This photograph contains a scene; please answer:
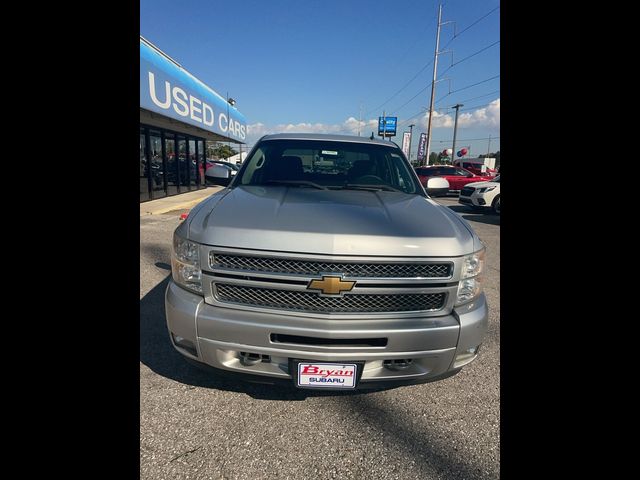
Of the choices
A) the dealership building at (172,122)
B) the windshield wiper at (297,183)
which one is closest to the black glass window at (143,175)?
the dealership building at (172,122)

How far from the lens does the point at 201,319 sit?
5.48ft

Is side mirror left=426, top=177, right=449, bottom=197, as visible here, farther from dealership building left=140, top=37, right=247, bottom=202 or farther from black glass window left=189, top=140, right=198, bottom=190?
black glass window left=189, top=140, right=198, bottom=190

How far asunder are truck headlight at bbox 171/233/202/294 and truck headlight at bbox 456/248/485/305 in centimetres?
145

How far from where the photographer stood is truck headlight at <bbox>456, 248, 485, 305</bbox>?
181 cm

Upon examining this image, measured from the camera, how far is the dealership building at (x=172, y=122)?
8648mm

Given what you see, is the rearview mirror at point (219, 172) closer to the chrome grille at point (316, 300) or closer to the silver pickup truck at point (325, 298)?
the silver pickup truck at point (325, 298)

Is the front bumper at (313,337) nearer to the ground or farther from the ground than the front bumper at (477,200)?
nearer to the ground

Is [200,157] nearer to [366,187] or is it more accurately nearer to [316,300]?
[366,187]

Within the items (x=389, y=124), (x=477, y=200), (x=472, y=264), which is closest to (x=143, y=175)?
(x=477, y=200)

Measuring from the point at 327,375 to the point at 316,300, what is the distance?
396 millimetres
